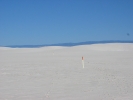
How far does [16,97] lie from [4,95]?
554 millimetres

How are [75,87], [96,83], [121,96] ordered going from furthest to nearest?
[96,83], [75,87], [121,96]

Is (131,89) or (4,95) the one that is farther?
(131,89)

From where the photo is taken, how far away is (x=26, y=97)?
695cm

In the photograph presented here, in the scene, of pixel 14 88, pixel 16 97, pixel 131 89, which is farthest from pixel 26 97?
pixel 131 89

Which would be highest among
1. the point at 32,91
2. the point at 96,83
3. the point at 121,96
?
the point at 96,83

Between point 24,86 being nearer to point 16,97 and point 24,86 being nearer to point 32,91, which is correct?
point 32,91

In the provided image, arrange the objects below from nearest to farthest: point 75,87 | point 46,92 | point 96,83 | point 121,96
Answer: point 121,96 < point 46,92 < point 75,87 < point 96,83

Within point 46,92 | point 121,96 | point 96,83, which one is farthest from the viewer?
point 96,83

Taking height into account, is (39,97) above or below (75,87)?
below

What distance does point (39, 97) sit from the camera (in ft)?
22.7

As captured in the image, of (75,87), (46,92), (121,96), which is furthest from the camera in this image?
(75,87)

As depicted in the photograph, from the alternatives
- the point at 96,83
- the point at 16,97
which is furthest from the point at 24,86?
the point at 96,83

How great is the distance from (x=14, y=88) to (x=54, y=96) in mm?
2107

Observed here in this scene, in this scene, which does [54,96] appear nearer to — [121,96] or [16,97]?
[16,97]
